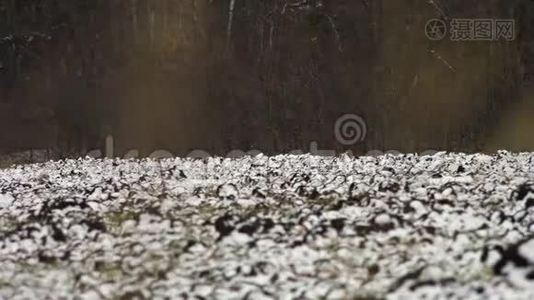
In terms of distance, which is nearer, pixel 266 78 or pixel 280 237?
pixel 280 237

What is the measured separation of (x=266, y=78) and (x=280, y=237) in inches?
227

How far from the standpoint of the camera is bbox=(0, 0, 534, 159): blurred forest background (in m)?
10.5

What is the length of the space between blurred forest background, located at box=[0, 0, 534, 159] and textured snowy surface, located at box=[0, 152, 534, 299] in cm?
244

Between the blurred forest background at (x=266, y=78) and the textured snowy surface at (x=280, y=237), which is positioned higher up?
the blurred forest background at (x=266, y=78)

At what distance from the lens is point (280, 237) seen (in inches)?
207

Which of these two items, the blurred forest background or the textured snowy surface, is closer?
the textured snowy surface

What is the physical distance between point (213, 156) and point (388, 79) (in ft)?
11.1

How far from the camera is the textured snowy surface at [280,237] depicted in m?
4.31

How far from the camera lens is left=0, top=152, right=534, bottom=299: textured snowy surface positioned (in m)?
4.31

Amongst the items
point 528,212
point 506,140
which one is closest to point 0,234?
point 528,212

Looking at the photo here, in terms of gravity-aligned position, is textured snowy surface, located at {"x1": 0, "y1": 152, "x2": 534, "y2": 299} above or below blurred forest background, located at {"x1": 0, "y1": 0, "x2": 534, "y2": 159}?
below

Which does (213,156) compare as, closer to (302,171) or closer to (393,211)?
(302,171)

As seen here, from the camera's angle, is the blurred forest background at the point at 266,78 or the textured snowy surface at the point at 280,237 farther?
the blurred forest background at the point at 266,78

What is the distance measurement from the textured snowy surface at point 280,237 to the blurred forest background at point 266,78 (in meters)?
2.44
